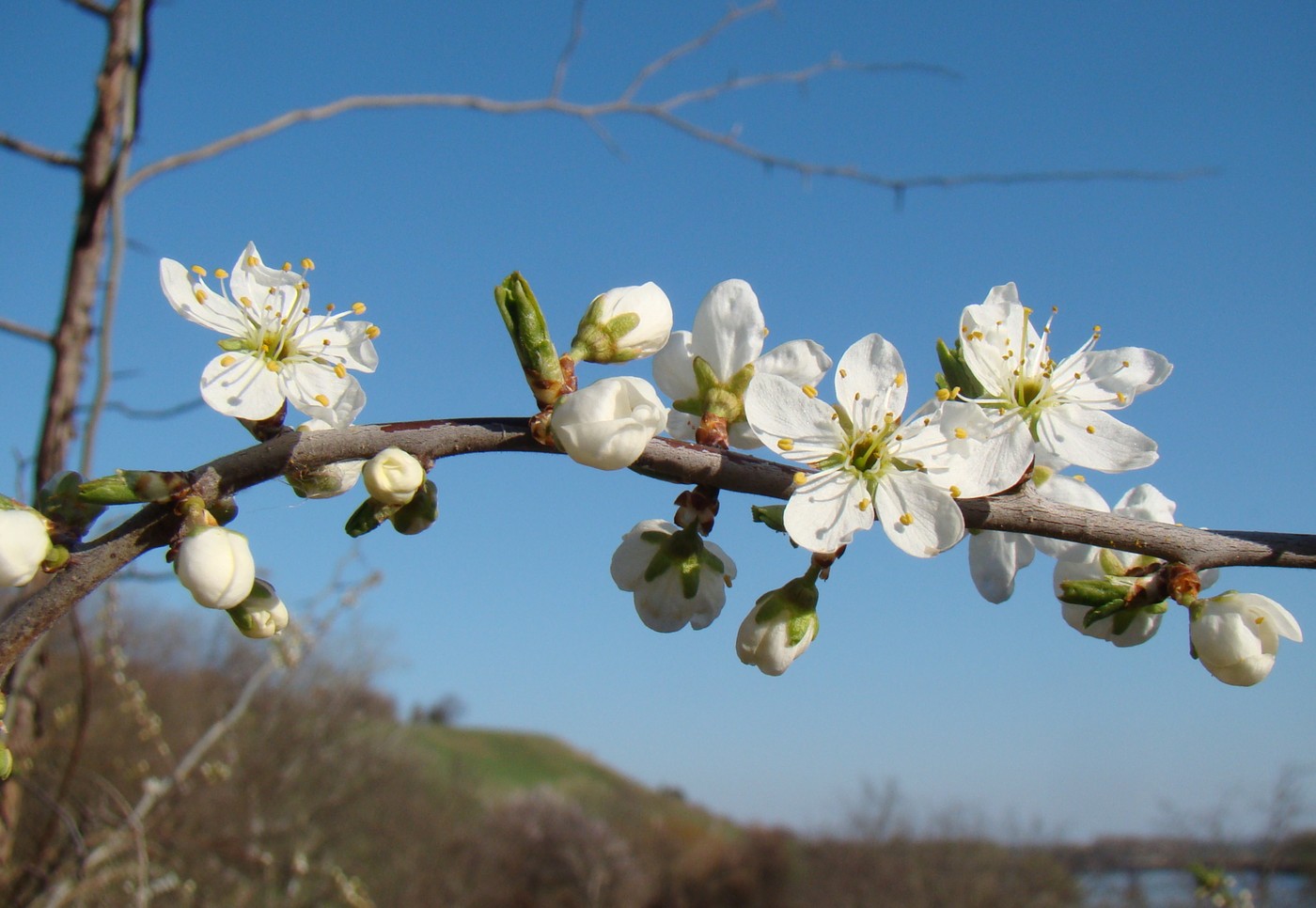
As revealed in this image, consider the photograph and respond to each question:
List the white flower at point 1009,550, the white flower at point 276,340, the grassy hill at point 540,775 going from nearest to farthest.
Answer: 1. the white flower at point 276,340
2. the white flower at point 1009,550
3. the grassy hill at point 540,775

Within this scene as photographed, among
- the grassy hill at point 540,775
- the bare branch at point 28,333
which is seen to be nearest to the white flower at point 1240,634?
the bare branch at point 28,333

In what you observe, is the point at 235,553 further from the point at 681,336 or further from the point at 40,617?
the point at 681,336

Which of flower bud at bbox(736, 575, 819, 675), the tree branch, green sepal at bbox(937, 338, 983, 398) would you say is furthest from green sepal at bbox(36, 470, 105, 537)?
green sepal at bbox(937, 338, 983, 398)

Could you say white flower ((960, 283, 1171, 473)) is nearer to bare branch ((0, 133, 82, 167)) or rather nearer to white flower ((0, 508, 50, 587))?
white flower ((0, 508, 50, 587))

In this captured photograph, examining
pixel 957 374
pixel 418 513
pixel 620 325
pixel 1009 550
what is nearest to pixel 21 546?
Result: pixel 418 513

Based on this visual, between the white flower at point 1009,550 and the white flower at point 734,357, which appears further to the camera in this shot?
the white flower at point 1009,550

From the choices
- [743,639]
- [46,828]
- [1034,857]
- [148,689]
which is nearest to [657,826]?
[1034,857]

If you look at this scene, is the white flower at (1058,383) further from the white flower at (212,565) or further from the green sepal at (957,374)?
the white flower at (212,565)
